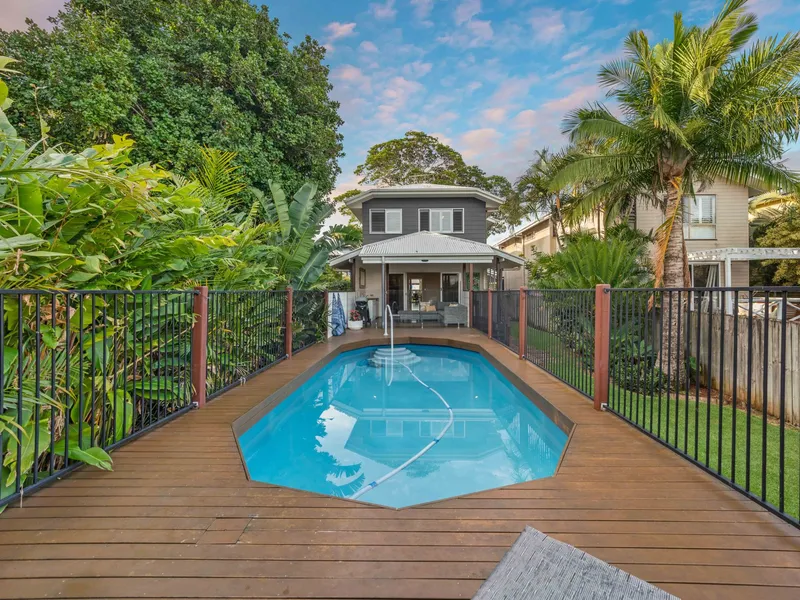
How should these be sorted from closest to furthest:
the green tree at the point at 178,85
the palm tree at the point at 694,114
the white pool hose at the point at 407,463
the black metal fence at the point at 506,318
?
1. the white pool hose at the point at 407,463
2. the palm tree at the point at 694,114
3. the black metal fence at the point at 506,318
4. the green tree at the point at 178,85

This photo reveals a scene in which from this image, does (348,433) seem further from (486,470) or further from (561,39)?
(561,39)

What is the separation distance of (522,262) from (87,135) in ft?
51.8

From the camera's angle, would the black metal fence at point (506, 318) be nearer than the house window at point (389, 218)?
Yes

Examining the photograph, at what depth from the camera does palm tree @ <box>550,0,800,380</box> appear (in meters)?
6.03

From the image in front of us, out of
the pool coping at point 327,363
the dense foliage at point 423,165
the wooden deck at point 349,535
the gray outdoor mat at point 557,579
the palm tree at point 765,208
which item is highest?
the dense foliage at point 423,165

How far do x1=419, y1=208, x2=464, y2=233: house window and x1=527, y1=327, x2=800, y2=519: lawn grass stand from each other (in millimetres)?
11013

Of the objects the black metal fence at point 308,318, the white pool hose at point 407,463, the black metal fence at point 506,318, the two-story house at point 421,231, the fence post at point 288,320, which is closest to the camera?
the white pool hose at point 407,463

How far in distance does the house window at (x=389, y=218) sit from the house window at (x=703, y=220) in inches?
458

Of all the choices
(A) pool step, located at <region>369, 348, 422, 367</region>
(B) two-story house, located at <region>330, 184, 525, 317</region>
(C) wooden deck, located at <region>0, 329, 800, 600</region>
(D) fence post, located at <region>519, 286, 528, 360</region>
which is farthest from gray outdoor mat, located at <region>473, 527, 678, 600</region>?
(B) two-story house, located at <region>330, 184, 525, 317</region>

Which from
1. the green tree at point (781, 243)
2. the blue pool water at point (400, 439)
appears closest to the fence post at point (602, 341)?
the blue pool water at point (400, 439)

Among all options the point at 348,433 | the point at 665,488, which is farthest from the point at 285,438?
the point at 665,488

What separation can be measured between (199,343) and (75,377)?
146cm

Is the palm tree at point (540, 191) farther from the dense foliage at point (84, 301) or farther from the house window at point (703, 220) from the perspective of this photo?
the dense foliage at point (84, 301)

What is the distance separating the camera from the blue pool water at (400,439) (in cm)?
381
